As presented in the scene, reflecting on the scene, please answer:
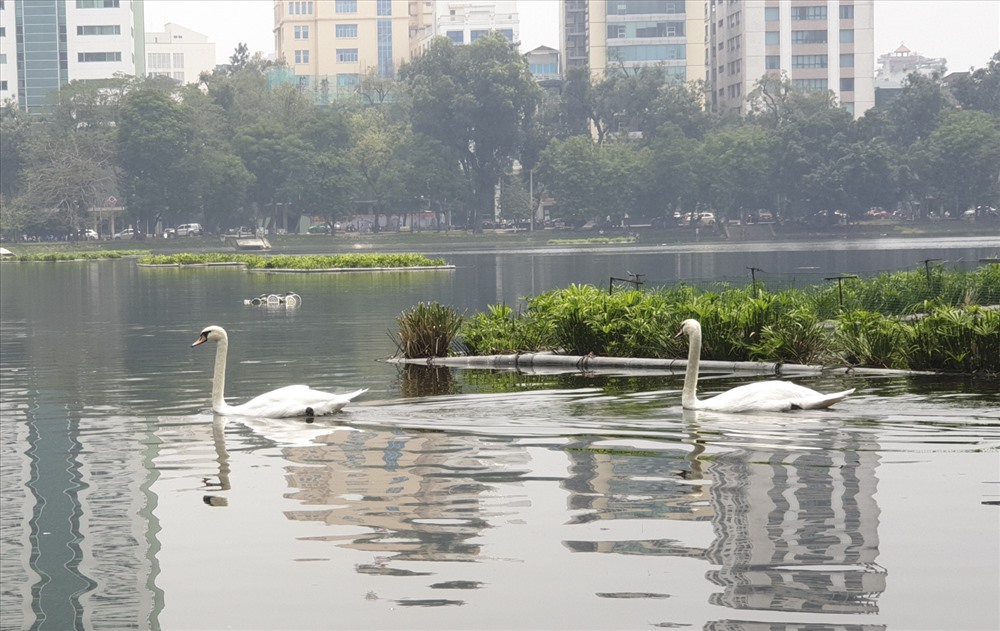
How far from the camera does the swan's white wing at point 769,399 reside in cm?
1402

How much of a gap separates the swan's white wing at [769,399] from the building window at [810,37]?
15941 cm

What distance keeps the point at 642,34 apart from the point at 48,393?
555 ft

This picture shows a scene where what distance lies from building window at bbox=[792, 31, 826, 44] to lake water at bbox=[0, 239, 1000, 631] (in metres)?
155

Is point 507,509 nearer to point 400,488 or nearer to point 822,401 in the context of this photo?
point 400,488

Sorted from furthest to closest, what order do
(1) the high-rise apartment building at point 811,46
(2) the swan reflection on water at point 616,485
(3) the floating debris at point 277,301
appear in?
1. (1) the high-rise apartment building at point 811,46
2. (3) the floating debris at point 277,301
3. (2) the swan reflection on water at point 616,485

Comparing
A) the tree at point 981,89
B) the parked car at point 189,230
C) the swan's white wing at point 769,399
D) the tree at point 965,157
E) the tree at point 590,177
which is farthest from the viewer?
the tree at point 981,89

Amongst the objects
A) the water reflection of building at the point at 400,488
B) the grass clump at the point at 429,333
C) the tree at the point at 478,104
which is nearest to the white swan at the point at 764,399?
the water reflection of building at the point at 400,488

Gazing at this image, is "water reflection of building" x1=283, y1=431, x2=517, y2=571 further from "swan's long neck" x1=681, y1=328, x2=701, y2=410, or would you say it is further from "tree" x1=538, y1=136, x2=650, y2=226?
"tree" x1=538, y1=136, x2=650, y2=226

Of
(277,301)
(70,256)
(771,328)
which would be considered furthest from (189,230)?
(771,328)

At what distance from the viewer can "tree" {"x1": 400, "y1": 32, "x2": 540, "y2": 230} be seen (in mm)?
126938

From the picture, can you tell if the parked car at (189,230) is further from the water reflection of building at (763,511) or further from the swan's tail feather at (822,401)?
the water reflection of building at (763,511)

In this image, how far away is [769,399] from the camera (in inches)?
552

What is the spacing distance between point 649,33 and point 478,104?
6233 cm

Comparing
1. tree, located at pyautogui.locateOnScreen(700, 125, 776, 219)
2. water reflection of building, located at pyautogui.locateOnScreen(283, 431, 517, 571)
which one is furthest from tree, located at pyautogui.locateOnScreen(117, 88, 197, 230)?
water reflection of building, located at pyautogui.locateOnScreen(283, 431, 517, 571)
